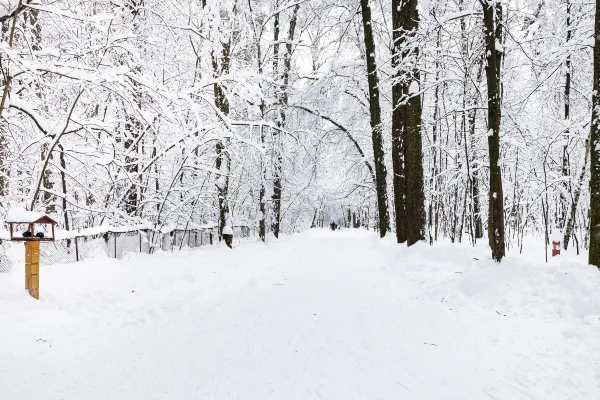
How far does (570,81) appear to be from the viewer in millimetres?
12633

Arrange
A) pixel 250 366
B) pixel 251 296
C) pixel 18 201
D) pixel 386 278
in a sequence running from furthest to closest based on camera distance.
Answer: pixel 18 201
pixel 386 278
pixel 251 296
pixel 250 366

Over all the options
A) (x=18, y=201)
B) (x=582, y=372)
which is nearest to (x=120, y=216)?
(x=18, y=201)

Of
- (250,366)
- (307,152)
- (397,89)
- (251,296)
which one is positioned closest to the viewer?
(250,366)

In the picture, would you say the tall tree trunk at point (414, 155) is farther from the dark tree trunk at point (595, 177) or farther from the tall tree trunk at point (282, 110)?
the tall tree trunk at point (282, 110)

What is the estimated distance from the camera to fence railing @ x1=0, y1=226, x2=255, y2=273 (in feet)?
28.3

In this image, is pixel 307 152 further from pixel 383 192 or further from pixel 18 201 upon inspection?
pixel 18 201

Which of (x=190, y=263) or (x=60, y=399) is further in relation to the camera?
(x=190, y=263)

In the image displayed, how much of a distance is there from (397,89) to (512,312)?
31.1 feet

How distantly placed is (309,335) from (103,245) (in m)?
7.87

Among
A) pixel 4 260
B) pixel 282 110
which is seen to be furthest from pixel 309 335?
pixel 282 110

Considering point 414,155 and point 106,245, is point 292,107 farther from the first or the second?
point 106,245

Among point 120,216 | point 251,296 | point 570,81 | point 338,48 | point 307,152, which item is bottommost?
point 251,296

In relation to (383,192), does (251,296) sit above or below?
below

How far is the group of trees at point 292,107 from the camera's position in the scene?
6.84 metres
